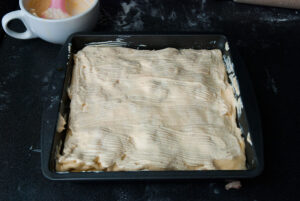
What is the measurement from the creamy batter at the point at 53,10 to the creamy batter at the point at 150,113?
0.17m

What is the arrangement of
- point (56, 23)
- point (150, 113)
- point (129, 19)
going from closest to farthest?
1. point (150, 113)
2. point (56, 23)
3. point (129, 19)

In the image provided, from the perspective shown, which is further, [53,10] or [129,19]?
[129,19]

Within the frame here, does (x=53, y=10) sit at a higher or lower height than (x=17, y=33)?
higher

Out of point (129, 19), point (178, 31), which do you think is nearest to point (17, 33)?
point (129, 19)

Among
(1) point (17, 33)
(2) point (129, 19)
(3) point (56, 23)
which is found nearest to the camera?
(3) point (56, 23)

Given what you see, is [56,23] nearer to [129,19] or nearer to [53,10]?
[53,10]

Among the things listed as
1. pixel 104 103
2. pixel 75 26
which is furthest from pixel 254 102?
pixel 75 26

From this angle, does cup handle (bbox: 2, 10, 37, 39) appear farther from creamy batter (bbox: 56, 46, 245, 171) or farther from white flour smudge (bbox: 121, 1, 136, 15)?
white flour smudge (bbox: 121, 1, 136, 15)

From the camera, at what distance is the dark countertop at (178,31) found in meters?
0.73

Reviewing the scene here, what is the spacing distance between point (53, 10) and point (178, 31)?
420 millimetres

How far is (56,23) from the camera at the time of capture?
868mm

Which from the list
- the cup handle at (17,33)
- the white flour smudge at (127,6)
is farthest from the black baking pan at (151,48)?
the white flour smudge at (127,6)

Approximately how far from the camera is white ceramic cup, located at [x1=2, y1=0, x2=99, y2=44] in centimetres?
87

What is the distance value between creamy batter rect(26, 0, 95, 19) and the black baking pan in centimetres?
12
